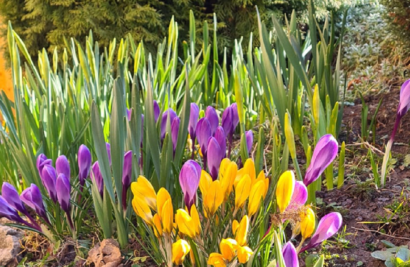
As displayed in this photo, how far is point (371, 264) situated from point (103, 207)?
77 cm

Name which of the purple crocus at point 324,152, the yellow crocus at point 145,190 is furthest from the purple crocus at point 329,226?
the yellow crocus at point 145,190

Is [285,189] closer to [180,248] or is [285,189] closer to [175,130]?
[180,248]

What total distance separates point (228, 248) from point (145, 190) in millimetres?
238

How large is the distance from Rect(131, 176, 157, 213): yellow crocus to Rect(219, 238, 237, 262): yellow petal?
203mm

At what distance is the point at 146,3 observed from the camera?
429 cm

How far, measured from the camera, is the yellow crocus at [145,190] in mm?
970

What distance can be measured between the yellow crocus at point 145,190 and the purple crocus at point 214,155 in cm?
19

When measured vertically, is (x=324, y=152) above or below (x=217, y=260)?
above

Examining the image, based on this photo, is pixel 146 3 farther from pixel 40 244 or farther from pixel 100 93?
pixel 40 244

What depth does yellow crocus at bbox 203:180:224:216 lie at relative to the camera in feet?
3.04

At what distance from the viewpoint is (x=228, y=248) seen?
876 millimetres

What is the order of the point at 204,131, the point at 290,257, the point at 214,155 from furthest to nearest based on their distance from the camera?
1. the point at 204,131
2. the point at 214,155
3. the point at 290,257

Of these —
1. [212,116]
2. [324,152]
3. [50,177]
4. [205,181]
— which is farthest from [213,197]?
[50,177]

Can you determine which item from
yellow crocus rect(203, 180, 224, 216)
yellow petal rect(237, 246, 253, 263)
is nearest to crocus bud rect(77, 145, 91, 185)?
yellow crocus rect(203, 180, 224, 216)
